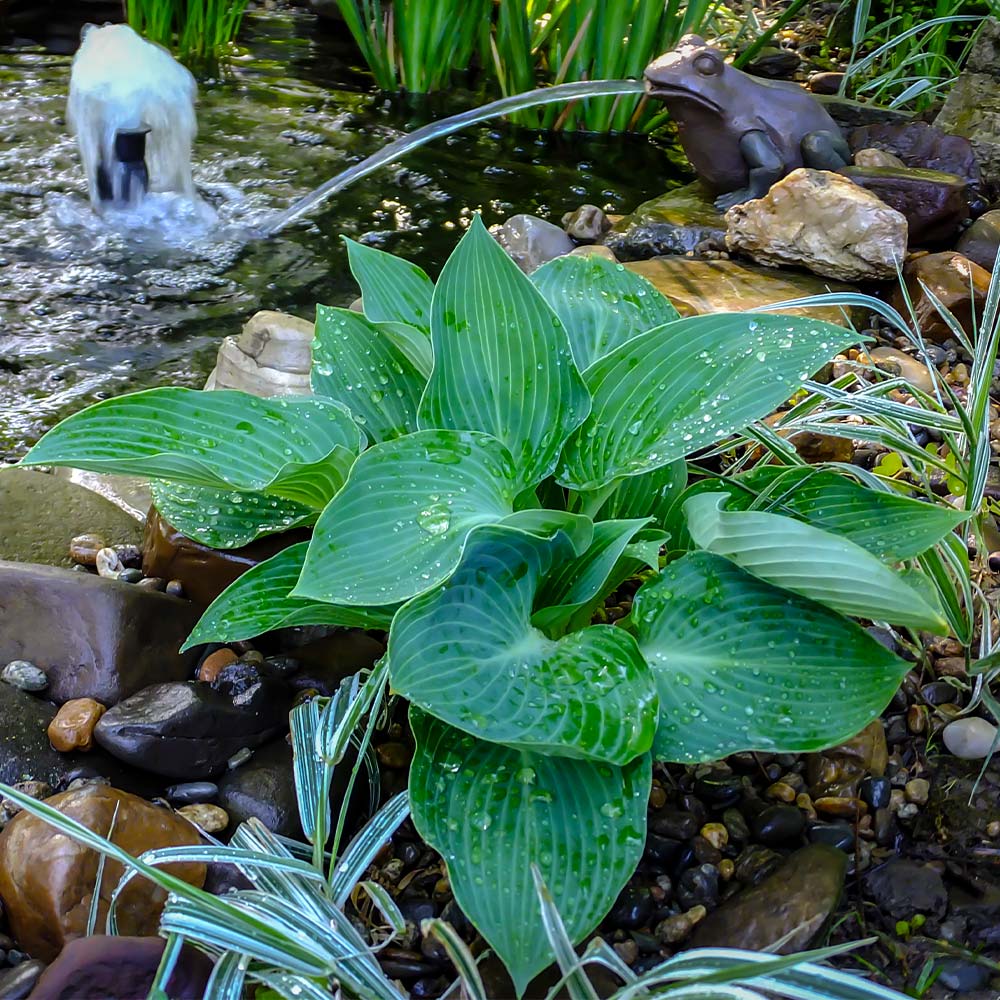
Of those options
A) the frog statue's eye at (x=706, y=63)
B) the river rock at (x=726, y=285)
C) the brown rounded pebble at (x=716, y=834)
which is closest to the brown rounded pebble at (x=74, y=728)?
the brown rounded pebble at (x=716, y=834)

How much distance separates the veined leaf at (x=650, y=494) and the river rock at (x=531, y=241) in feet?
5.78

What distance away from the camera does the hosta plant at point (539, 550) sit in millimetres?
1114

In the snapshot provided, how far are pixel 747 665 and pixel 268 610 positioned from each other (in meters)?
0.63

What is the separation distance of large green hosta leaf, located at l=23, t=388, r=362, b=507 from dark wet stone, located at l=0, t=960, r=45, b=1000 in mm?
591

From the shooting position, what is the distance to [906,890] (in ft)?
4.29

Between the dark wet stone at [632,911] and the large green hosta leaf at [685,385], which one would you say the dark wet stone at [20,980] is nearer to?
the dark wet stone at [632,911]

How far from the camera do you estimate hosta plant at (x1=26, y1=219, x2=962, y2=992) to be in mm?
1114

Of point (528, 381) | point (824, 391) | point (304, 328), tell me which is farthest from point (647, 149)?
point (528, 381)

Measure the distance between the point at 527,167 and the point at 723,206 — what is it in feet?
3.26

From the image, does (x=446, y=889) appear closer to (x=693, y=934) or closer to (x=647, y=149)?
(x=693, y=934)

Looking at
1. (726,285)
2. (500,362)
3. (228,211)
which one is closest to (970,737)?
(500,362)

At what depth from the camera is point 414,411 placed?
1573 mm

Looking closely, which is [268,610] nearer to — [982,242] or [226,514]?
[226,514]

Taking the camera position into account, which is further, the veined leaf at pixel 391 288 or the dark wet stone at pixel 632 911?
the veined leaf at pixel 391 288
